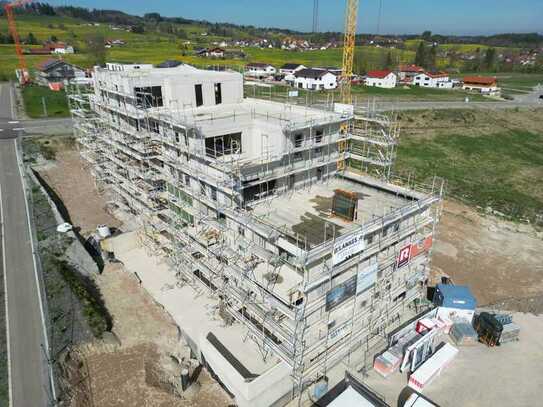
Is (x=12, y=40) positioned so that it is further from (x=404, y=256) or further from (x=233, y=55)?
(x=404, y=256)

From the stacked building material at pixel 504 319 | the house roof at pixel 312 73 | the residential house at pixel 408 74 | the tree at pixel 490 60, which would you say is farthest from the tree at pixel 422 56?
the stacked building material at pixel 504 319

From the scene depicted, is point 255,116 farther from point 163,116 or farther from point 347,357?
point 347,357

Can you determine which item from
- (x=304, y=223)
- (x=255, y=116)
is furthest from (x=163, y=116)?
(x=304, y=223)

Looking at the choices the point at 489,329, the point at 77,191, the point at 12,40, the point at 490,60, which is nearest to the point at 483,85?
the point at 490,60

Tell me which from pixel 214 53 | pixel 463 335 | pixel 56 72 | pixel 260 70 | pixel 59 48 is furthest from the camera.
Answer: pixel 214 53

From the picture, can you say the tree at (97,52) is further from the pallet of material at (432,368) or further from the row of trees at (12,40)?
the pallet of material at (432,368)
